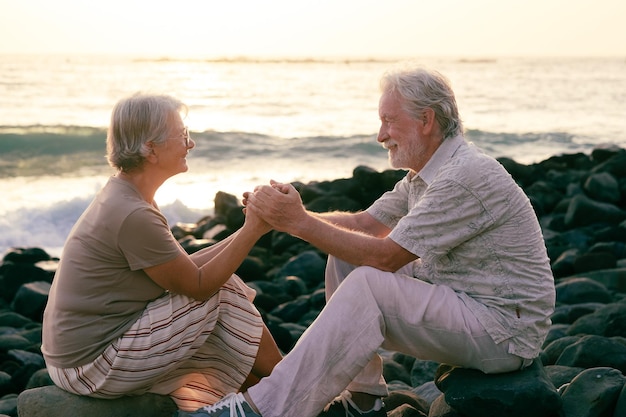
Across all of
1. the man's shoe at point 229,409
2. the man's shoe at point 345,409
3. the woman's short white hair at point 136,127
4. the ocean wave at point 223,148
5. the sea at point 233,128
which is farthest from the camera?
the ocean wave at point 223,148

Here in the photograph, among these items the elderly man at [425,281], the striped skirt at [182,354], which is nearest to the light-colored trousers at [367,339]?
the elderly man at [425,281]

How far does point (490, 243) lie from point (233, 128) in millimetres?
22714

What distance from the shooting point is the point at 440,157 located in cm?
439

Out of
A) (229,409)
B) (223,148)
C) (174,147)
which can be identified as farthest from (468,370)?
(223,148)

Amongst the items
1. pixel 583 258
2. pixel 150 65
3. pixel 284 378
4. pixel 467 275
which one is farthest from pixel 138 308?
pixel 150 65

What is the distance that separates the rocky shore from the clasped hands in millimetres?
1022

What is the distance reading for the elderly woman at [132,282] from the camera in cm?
401

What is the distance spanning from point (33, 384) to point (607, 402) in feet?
11.9

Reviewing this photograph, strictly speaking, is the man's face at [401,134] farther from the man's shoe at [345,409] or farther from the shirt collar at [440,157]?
the man's shoe at [345,409]

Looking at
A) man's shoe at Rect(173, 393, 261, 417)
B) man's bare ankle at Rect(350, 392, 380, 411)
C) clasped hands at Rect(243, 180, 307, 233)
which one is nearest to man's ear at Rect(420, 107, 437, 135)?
clasped hands at Rect(243, 180, 307, 233)

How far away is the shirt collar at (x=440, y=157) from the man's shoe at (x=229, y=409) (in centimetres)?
138

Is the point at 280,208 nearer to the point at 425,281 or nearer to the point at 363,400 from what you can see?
the point at 425,281

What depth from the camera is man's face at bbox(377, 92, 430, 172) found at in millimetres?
4379

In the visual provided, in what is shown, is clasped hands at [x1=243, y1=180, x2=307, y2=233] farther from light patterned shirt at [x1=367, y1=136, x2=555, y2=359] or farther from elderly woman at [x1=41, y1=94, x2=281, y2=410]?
light patterned shirt at [x1=367, y1=136, x2=555, y2=359]
